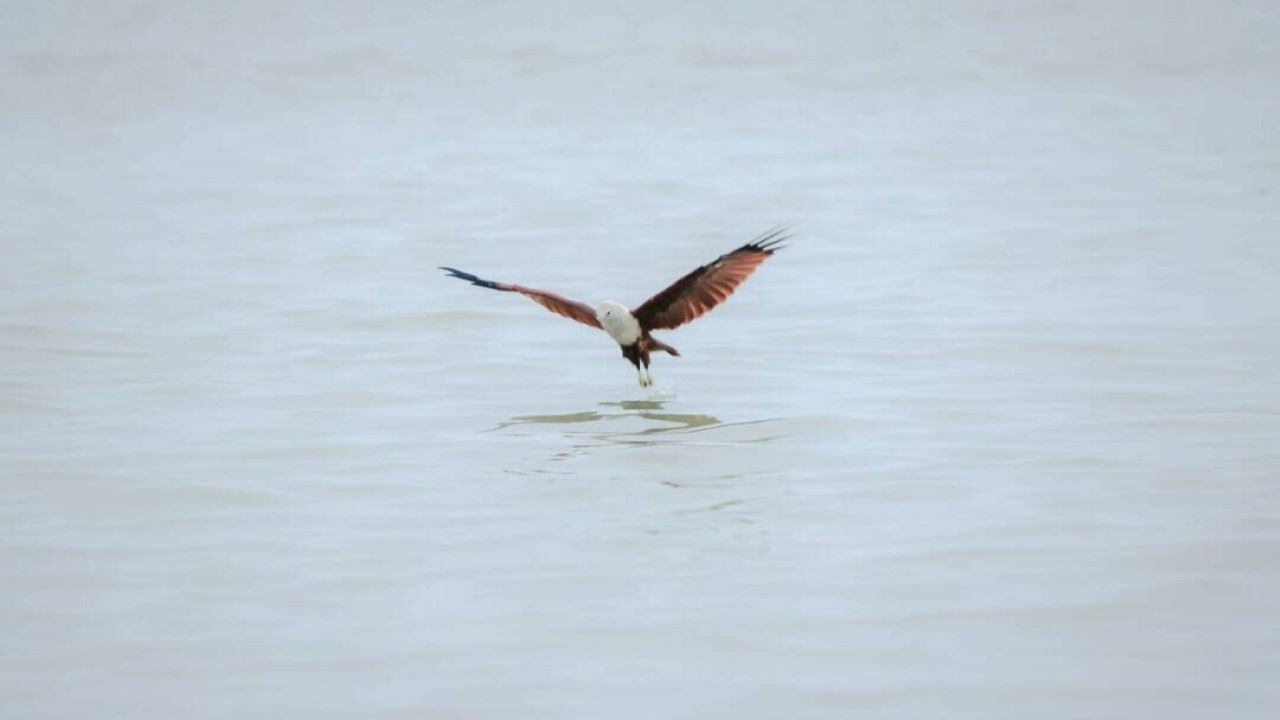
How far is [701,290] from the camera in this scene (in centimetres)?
1111

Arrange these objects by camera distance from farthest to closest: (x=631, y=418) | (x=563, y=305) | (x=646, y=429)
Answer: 1. (x=631, y=418)
2. (x=646, y=429)
3. (x=563, y=305)

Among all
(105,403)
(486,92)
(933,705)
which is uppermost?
(486,92)

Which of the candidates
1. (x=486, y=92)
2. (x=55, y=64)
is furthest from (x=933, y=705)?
(x=55, y=64)

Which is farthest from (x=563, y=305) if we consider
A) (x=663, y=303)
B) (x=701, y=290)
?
(x=701, y=290)

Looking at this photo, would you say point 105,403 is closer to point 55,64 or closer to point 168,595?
point 168,595

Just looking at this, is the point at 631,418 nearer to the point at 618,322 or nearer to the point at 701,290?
the point at 618,322

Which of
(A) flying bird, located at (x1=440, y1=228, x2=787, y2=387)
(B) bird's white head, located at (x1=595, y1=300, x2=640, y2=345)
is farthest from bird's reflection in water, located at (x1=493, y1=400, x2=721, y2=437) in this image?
(B) bird's white head, located at (x1=595, y1=300, x2=640, y2=345)

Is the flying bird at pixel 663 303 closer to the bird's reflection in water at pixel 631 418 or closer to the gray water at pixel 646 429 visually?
the bird's reflection in water at pixel 631 418

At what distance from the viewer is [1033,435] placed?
35.8ft

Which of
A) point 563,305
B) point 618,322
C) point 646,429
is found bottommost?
point 646,429

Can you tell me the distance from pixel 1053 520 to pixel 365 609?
315 centimetres

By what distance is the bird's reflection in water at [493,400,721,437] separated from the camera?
1139 cm

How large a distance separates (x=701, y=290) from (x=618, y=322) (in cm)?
50

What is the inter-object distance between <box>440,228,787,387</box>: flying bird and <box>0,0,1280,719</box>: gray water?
534 millimetres
